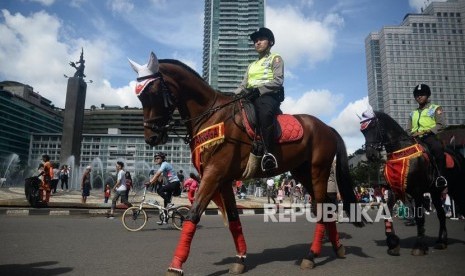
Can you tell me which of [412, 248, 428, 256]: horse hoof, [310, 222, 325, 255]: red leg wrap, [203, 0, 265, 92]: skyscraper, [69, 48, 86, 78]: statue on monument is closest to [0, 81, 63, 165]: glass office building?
[203, 0, 265, 92]: skyscraper

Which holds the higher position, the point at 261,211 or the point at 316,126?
the point at 316,126

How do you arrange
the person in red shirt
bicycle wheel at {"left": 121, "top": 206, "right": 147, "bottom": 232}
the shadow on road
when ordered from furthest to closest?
the person in red shirt → bicycle wheel at {"left": 121, "top": 206, "right": 147, "bottom": 232} → the shadow on road

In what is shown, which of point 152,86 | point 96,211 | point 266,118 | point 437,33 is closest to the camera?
point 152,86

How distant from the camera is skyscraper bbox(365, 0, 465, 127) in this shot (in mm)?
142250

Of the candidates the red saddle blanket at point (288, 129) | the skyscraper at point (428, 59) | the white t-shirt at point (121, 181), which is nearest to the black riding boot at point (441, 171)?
the red saddle blanket at point (288, 129)

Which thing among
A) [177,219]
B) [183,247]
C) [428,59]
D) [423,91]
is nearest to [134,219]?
[177,219]

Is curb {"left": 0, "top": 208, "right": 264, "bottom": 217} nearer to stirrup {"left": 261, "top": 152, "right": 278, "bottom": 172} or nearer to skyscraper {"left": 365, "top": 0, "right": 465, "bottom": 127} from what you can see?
stirrup {"left": 261, "top": 152, "right": 278, "bottom": 172}

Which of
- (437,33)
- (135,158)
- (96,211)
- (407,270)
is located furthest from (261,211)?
(437,33)

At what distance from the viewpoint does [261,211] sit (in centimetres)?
1944

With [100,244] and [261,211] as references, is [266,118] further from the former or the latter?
[261,211]

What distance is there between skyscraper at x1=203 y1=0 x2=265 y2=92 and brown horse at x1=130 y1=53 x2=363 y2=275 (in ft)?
493

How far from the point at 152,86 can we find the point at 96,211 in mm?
12241

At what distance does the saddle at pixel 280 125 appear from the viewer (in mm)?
4664

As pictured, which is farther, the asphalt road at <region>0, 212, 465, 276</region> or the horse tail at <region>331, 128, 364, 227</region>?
the horse tail at <region>331, 128, 364, 227</region>
